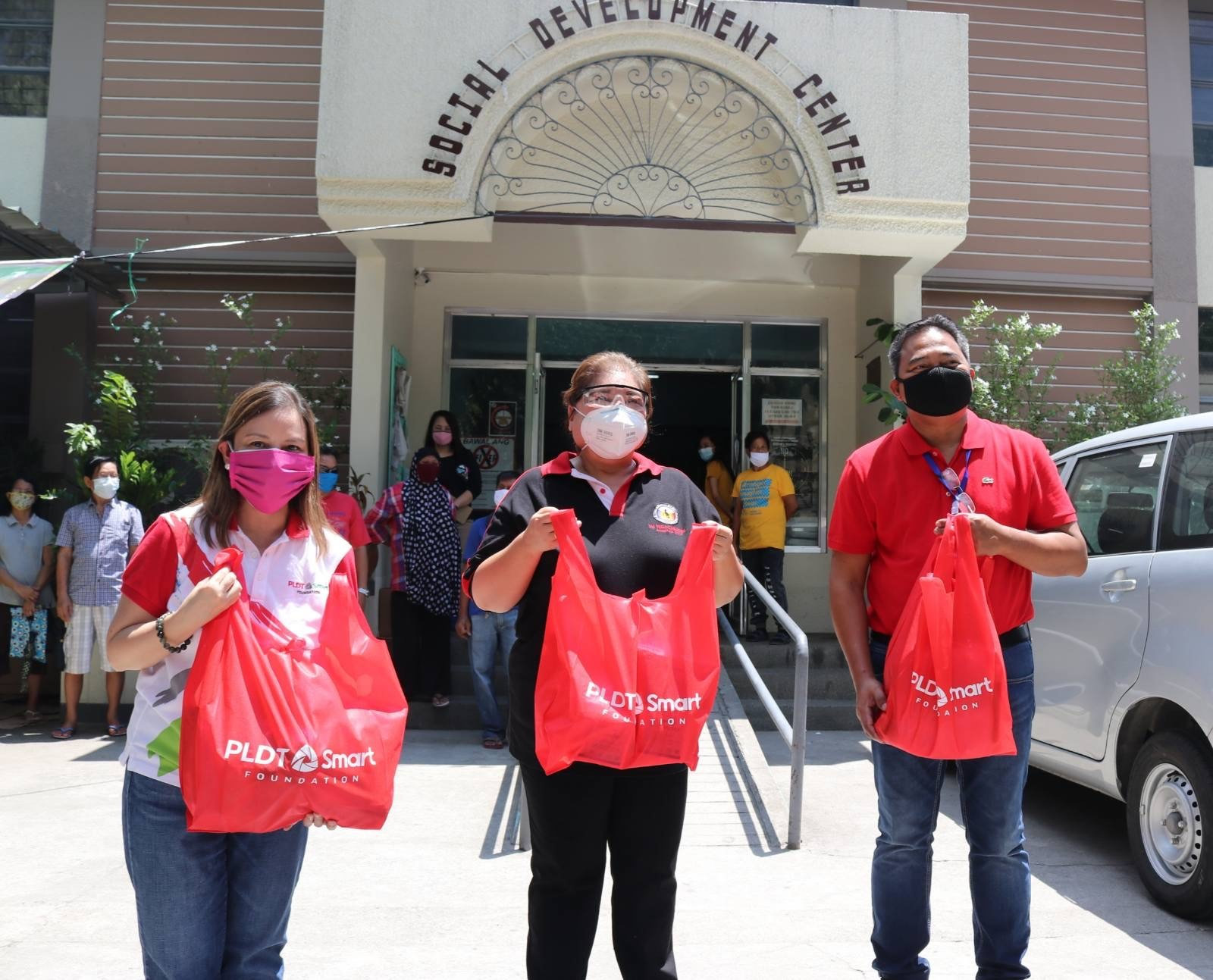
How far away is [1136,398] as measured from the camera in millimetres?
8539

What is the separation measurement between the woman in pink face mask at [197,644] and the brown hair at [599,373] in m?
0.69

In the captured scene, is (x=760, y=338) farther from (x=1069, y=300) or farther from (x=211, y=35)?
(x=211, y=35)

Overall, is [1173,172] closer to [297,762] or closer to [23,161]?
[297,762]

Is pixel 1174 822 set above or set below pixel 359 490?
below

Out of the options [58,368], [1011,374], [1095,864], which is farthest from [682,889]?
[58,368]

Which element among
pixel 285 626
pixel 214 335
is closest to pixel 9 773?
pixel 214 335

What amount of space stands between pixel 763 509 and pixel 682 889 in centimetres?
475

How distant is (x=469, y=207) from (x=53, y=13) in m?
5.54

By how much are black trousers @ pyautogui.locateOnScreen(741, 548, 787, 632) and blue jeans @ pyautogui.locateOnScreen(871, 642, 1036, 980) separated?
5853 mm

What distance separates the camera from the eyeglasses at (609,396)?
258cm

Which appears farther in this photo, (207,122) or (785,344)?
(785,344)

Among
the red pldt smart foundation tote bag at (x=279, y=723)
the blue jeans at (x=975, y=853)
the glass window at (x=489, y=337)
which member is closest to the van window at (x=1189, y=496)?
the blue jeans at (x=975, y=853)

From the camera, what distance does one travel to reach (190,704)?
2039 millimetres

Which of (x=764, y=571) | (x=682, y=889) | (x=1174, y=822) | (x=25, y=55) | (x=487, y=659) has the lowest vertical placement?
(x=682, y=889)
